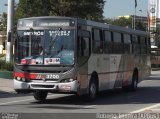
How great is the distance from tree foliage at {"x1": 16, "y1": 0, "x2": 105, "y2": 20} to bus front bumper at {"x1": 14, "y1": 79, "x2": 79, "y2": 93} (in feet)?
68.5

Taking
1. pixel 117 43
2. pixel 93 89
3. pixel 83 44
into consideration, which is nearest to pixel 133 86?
pixel 117 43

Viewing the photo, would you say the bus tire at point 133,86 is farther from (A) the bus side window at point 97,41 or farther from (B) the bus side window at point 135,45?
(A) the bus side window at point 97,41

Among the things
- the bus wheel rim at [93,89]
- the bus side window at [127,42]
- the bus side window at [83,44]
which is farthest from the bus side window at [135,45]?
the bus side window at [83,44]

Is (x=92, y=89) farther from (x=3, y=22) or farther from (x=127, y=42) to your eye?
(x=3, y=22)

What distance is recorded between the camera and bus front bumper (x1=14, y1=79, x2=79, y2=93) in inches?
712

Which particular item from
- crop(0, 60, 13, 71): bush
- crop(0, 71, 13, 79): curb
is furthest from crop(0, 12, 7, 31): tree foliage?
crop(0, 71, 13, 79): curb

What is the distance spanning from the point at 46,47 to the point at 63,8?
20857mm

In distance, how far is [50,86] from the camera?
18.3 meters

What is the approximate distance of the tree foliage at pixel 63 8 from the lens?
129ft

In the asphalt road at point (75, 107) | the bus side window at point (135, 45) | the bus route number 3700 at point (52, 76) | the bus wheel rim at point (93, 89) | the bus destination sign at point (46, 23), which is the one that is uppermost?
the bus destination sign at point (46, 23)

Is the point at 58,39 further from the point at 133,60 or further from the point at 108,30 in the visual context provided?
the point at 133,60

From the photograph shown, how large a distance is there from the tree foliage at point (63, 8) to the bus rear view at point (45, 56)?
20202 mm

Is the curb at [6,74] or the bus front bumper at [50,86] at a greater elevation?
the bus front bumper at [50,86]

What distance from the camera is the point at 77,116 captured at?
48.2ft
